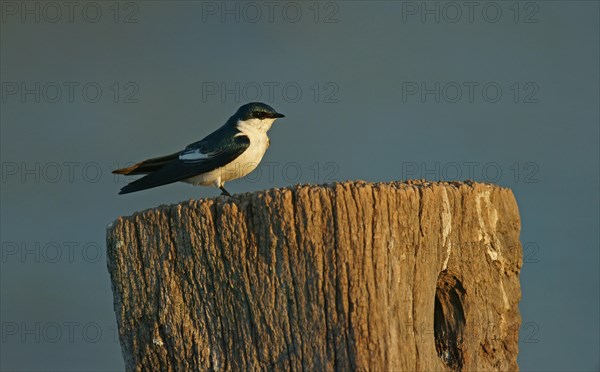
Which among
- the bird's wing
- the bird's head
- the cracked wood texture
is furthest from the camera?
the bird's head

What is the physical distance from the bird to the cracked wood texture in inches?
119

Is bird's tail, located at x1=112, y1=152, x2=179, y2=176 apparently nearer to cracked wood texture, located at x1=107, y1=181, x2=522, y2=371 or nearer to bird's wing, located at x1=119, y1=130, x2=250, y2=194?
bird's wing, located at x1=119, y1=130, x2=250, y2=194

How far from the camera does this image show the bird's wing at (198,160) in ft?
23.6

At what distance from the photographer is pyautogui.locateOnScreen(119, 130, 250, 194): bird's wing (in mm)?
7188

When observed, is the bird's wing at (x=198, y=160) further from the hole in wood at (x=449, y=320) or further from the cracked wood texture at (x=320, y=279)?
the hole in wood at (x=449, y=320)

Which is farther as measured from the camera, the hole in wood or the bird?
the bird

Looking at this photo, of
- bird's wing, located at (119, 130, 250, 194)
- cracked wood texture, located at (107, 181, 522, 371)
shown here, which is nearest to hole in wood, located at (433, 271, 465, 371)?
cracked wood texture, located at (107, 181, 522, 371)

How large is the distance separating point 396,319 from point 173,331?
1.14 metres

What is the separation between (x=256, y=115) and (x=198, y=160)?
3.08 ft

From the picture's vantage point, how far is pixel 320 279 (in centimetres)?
376

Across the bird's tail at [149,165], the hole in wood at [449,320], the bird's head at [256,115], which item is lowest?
the hole in wood at [449,320]

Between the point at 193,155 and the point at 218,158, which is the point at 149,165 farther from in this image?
the point at 218,158

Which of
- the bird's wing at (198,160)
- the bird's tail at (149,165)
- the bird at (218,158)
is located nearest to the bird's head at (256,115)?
the bird at (218,158)

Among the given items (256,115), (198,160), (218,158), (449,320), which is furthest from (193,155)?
(449,320)
